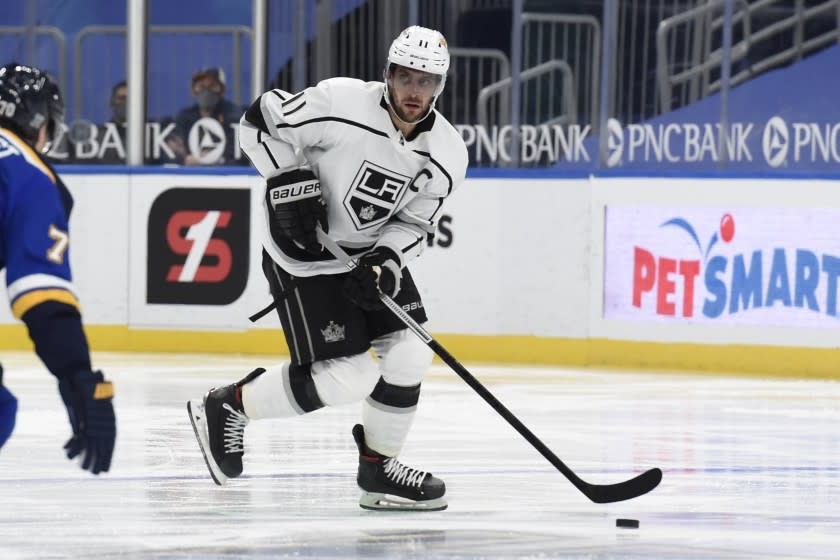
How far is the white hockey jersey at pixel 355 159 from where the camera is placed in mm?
4152

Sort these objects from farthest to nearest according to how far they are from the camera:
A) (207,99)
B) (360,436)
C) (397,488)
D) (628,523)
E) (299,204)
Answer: (207,99)
(360,436)
(397,488)
(299,204)
(628,523)

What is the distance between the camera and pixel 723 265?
8258mm

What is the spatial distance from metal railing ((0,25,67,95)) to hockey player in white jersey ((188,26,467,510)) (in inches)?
210

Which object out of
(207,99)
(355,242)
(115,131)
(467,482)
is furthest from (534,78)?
(355,242)

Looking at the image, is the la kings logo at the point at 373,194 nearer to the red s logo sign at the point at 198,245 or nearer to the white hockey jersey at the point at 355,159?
the white hockey jersey at the point at 355,159

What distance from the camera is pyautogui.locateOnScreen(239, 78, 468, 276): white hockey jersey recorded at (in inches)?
163

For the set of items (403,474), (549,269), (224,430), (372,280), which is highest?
(372,280)

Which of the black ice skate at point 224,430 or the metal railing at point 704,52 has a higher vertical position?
the metal railing at point 704,52

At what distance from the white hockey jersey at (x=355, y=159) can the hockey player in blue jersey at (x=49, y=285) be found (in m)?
1.40

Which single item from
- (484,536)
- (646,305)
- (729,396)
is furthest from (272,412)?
(646,305)

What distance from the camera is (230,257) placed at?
8930 millimetres

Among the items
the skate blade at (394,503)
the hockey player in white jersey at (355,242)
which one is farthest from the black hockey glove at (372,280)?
the skate blade at (394,503)

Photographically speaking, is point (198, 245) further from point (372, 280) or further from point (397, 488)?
point (372, 280)

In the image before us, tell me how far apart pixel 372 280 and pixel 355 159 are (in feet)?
1.09
